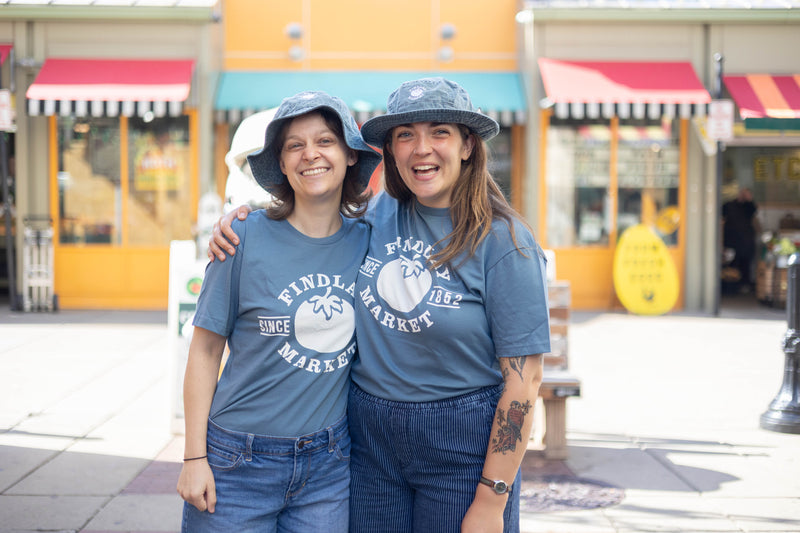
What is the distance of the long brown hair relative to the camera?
2.28 m

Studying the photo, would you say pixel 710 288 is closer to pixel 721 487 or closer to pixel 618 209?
pixel 618 209

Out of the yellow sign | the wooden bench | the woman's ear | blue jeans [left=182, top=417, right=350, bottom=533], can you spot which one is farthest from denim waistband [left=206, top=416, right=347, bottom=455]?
the yellow sign

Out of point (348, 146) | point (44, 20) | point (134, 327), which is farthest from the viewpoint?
point (44, 20)

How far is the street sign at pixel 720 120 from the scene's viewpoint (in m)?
11.1

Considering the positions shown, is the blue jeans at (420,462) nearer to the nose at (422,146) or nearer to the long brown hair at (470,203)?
the long brown hair at (470,203)

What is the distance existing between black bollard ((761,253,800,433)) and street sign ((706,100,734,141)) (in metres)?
5.71

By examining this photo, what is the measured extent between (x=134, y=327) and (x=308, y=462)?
8.49m

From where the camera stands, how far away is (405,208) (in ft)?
8.25

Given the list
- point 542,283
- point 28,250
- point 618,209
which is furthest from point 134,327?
point 542,283

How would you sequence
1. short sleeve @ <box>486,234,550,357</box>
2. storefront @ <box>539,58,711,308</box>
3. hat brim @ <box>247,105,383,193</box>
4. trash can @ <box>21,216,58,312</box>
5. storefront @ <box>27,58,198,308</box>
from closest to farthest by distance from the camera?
short sleeve @ <box>486,234,550,357</box> → hat brim @ <box>247,105,383,193</box> → trash can @ <box>21,216,58,312</box> → storefront @ <box>27,58,198,308</box> → storefront @ <box>539,58,711,308</box>

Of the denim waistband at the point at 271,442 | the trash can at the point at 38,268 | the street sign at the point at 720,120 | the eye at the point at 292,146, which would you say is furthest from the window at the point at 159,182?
the denim waistband at the point at 271,442

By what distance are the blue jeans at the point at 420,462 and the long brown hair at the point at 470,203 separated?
425 mm

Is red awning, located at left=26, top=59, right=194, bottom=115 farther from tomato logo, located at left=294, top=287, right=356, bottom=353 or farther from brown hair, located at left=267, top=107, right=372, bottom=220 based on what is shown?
tomato logo, located at left=294, top=287, right=356, bottom=353

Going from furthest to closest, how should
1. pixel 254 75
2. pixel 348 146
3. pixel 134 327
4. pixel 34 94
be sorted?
pixel 254 75
pixel 34 94
pixel 134 327
pixel 348 146
